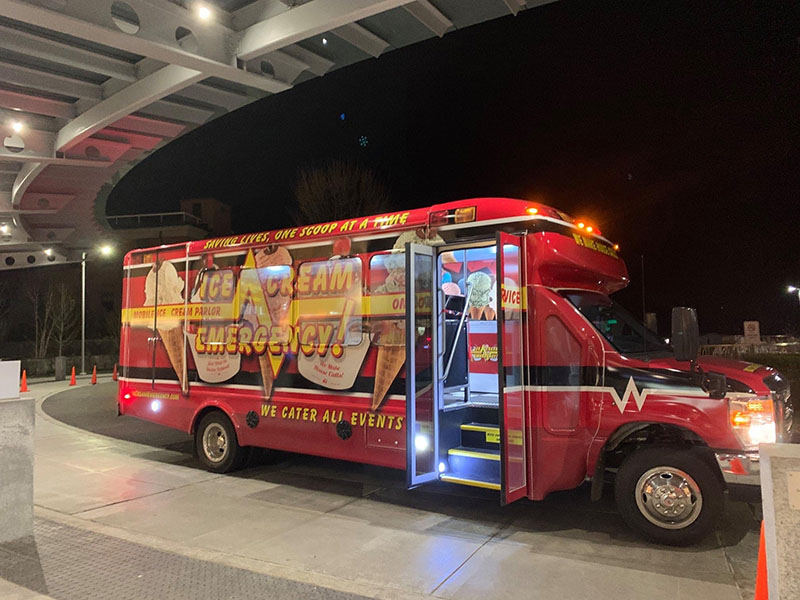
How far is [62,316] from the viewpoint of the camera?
Result: 103 feet

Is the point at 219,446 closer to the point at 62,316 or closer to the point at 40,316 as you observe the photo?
the point at 62,316

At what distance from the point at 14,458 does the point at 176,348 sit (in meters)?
3.23

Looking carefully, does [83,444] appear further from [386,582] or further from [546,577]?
[546,577]

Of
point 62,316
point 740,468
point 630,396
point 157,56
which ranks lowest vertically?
point 740,468

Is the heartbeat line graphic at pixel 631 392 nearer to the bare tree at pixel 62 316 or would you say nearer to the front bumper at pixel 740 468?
the front bumper at pixel 740 468

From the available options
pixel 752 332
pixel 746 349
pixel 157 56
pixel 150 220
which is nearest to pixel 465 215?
pixel 157 56

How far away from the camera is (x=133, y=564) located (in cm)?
470

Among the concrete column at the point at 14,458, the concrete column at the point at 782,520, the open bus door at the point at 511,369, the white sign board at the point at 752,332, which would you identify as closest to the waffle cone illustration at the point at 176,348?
the concrete column at the point at 14,458

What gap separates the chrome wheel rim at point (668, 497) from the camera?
16.2 ft

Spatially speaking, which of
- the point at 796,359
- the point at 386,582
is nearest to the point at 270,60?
the point at 386,582

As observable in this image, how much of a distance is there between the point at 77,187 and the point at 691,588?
48.7 feet

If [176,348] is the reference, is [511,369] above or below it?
below

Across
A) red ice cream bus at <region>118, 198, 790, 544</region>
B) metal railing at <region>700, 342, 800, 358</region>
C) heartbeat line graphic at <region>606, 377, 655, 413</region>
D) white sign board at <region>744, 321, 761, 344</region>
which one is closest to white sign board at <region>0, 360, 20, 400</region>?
red ice cream bus at <region>118, 198, 790, 544</region>

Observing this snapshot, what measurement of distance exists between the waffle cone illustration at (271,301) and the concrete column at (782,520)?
546 cm
